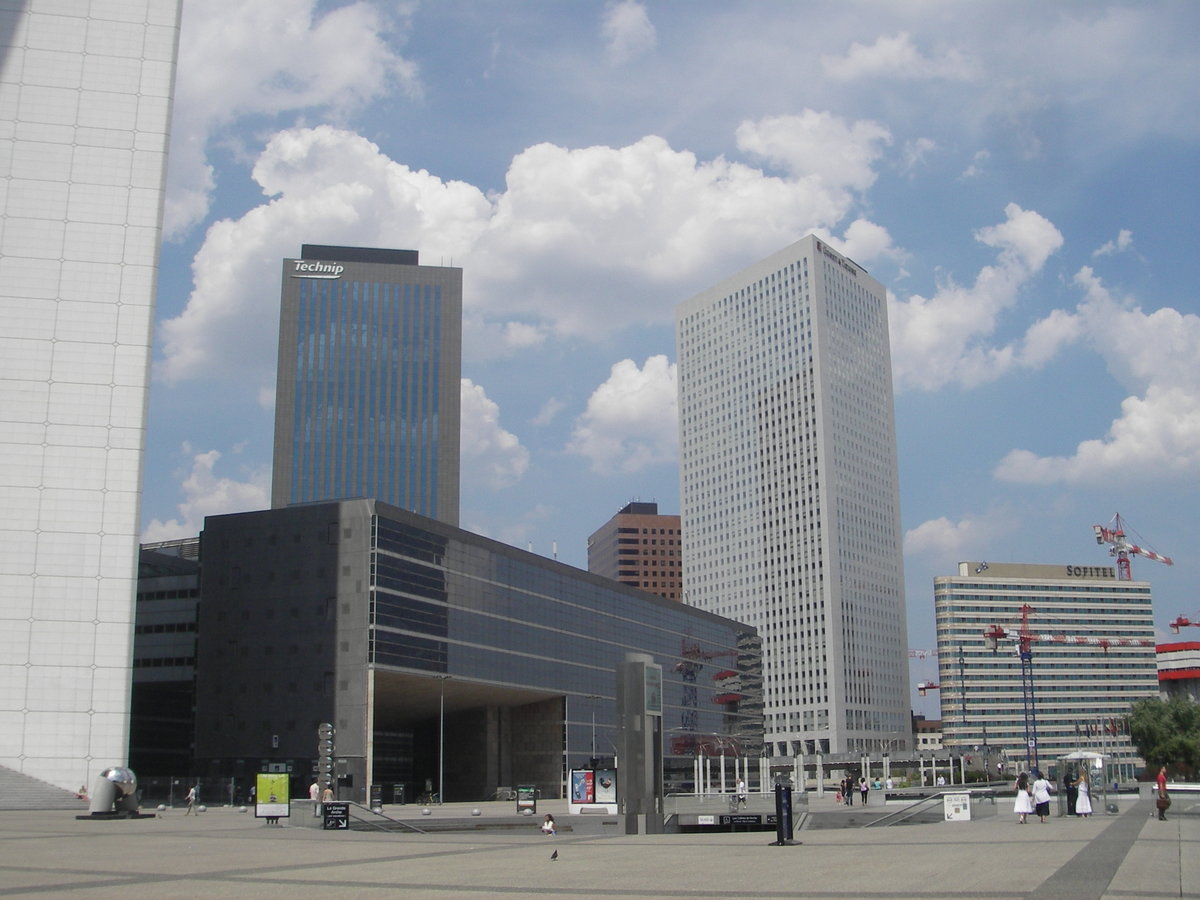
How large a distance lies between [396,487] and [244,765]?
309ft

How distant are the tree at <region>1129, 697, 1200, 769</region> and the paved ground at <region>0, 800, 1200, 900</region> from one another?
9270 cm

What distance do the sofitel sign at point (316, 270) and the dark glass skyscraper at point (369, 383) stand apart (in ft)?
0.52

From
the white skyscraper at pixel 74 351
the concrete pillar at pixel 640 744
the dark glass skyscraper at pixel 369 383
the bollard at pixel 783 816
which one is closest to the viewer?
the bollard at pixel 783 816

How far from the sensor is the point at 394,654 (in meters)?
92.3

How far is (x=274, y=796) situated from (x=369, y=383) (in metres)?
141

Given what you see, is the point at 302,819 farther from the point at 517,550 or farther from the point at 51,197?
the point at 517,550

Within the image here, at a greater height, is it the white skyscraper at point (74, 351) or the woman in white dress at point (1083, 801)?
the white skyscraper at point (74, 351)

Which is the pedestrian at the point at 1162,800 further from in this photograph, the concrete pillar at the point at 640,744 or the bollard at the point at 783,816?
the concrete pillar at the point at 640,744

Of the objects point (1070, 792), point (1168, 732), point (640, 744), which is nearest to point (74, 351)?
point (640, 744)

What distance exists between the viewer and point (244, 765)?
92.8 m

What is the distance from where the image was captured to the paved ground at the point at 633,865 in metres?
19.9

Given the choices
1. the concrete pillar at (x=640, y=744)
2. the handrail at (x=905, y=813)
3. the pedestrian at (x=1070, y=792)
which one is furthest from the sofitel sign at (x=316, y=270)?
the pedestrian at (x=1070, y=792)

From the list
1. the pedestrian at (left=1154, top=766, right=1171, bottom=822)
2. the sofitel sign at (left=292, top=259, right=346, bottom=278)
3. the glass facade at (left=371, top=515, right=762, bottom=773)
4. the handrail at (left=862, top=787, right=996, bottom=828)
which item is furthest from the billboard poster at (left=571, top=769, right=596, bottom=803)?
the sofitel sign at (left=292, top=259, right=346, bottom=278)

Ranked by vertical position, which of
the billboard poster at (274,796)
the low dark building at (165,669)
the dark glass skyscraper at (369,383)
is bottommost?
the billboard poster at (274,796)
